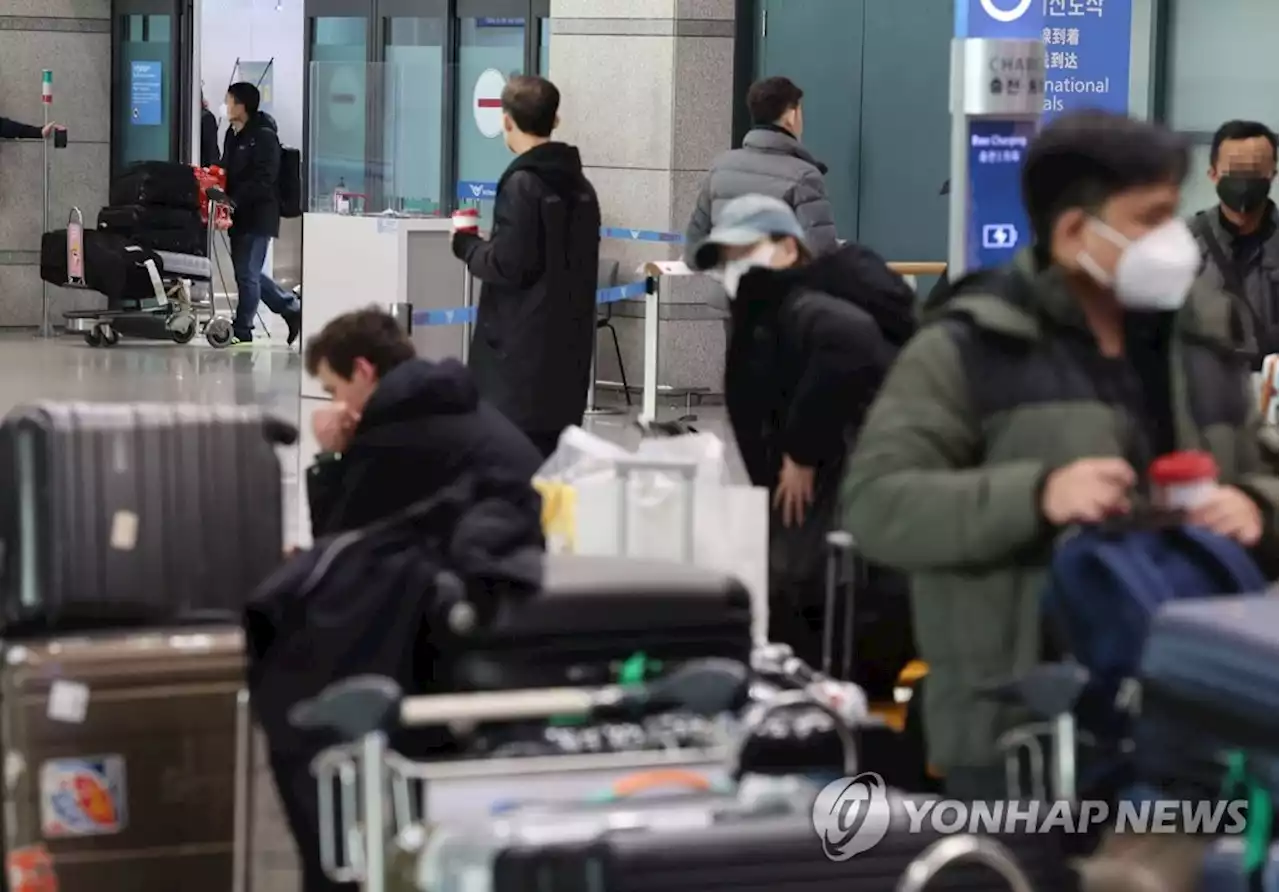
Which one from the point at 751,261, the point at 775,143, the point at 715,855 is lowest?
the point at 715,855

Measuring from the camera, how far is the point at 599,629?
355cm

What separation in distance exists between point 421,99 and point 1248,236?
918 centimetres

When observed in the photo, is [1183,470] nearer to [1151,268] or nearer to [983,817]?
[1151,268]

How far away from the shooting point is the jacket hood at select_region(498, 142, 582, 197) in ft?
25.4

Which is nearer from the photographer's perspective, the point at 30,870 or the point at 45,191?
the point at 30,870

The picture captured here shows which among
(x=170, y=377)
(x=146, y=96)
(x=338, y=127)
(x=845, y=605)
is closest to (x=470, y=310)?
(x=170, y=377)

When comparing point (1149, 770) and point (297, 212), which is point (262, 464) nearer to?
point (1149, 770)

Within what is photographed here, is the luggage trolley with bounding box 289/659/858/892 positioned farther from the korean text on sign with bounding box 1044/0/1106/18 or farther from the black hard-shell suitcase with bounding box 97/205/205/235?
the black hard-shell suitcase with bounding box 97/205/205/235

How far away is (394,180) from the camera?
14914 mm

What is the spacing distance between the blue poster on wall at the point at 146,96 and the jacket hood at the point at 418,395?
13857 mm

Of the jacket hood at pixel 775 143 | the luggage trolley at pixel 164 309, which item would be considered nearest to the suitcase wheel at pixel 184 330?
the luggage trolley at pixel 164 309

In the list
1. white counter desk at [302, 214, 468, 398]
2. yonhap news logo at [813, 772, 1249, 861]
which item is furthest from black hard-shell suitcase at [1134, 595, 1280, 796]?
white counter desk at [302, 214, 468, 398]

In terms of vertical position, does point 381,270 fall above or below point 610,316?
above

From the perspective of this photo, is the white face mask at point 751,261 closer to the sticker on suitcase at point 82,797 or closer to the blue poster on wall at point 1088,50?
the blue poster on wall at point 1088,50
